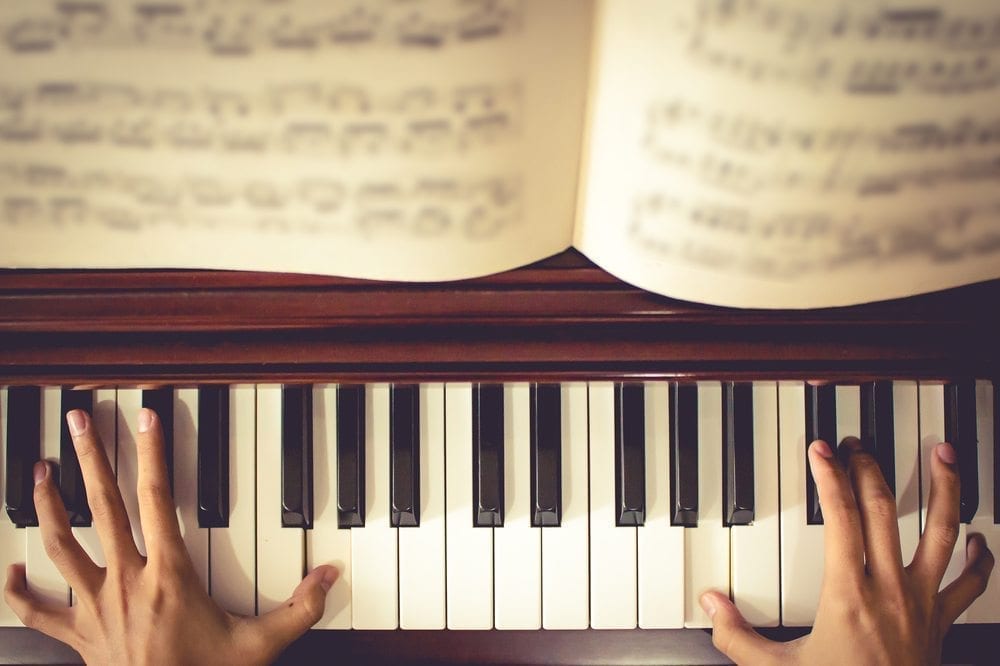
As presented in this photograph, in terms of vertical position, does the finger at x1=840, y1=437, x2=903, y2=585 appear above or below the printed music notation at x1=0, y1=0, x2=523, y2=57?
below

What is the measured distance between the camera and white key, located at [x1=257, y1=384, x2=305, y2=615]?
2.89 feet

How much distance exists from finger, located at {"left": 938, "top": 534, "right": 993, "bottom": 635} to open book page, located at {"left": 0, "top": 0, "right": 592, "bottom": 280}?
781mm

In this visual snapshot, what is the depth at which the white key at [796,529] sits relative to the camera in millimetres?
881

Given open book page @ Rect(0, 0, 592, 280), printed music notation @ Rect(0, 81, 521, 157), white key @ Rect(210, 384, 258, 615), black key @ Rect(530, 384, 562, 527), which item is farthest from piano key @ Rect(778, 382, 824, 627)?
white key @ Rect(210, 384, 258, 615)

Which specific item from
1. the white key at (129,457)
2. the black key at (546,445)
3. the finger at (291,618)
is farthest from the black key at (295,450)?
the black key at (546,445)

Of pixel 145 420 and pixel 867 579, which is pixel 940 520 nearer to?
pixel 867 579

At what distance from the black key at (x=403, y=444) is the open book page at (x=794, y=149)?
0.33 m

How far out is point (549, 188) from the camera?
0.71 m

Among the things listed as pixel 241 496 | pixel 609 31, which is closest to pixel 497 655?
pixel 241 496

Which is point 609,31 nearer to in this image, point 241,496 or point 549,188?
point 549,188

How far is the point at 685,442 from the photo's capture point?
2.83 ft

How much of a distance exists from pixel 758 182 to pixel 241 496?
805 mm

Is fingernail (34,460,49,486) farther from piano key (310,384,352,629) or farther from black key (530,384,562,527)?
black key (530,384,562,527)

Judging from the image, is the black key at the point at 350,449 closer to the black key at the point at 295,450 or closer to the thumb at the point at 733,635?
the black key at the point at 295,450
